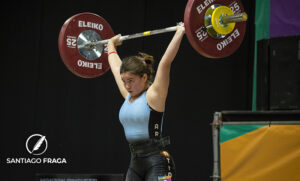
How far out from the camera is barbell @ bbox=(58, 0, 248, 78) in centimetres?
277

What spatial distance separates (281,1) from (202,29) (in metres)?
2.43

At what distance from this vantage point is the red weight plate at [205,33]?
8.95ft

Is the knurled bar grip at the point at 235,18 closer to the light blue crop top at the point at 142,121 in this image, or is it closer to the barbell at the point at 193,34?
the barbell at the point at 193,34

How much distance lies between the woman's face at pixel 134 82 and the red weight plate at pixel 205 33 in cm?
43

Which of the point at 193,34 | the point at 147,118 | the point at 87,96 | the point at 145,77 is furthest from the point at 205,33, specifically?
the point at 87,96

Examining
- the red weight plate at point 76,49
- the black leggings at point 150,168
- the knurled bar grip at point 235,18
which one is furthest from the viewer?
the red weight plate at point 76,49

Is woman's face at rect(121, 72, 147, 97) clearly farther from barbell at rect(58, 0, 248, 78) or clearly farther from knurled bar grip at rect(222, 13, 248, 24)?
knurled bar grip at rect(222, 13, 248, 24)

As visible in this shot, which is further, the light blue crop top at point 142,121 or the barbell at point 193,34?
the barbell at point 193,34

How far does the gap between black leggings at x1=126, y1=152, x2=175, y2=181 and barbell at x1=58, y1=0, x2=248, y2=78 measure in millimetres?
773

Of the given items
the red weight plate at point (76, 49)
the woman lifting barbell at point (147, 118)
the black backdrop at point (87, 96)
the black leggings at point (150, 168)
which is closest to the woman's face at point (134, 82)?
the woman lifting barbell at point (147, 118)

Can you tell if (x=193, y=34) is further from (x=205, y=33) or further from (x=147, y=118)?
(x=147, y=118)

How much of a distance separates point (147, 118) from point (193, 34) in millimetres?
635

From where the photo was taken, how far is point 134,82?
8.29 ft

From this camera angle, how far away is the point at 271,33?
16.1 ft
